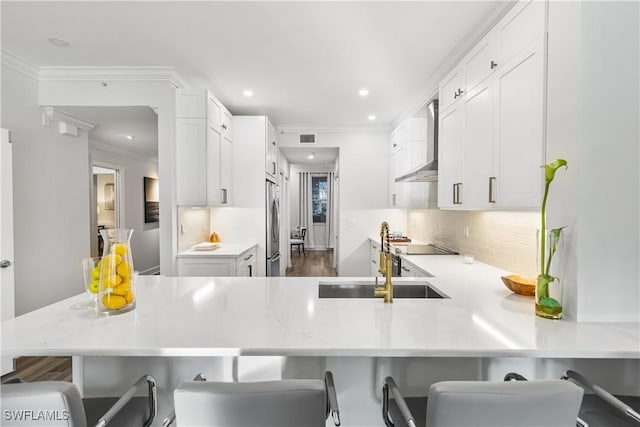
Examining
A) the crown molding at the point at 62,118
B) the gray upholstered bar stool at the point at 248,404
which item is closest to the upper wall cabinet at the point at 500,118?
the gray upholstered bar stool at the point at 248,404

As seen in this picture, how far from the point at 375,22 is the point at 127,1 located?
1653 mm

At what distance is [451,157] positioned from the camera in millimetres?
2533

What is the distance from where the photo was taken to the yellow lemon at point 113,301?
51.4 inches

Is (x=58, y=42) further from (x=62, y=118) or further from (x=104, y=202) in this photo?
(x=104, y=202)

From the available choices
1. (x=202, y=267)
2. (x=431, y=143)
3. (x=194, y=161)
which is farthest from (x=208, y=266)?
(x=431, y=143)

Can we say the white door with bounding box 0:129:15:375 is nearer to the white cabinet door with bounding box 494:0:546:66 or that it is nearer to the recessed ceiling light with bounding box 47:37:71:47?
the recessed ceiling light with bounding box 47:37:71:47

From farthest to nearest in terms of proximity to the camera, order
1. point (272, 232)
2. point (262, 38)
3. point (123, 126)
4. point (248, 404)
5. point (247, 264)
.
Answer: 1. point (272, 232)
2. point (123, 126)
3. point (247, 264)
4. point (262, 38)
5. point (248, 404)

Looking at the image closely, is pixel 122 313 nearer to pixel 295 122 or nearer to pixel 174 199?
pixel 174 199

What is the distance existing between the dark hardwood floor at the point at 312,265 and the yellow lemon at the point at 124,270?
4648 mm

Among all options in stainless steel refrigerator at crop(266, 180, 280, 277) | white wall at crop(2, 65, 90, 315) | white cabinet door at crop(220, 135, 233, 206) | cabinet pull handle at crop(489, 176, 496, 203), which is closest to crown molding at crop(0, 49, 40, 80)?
white wall at crop(2, 65, 90, 315)

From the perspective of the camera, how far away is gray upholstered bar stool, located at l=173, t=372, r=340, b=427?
0.78 metres

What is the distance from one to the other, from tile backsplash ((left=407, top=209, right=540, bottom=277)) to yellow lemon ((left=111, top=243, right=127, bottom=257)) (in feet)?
7.78

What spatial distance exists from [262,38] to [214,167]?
4.91 ft

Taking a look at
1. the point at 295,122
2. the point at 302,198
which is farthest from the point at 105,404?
the point at 302,198
